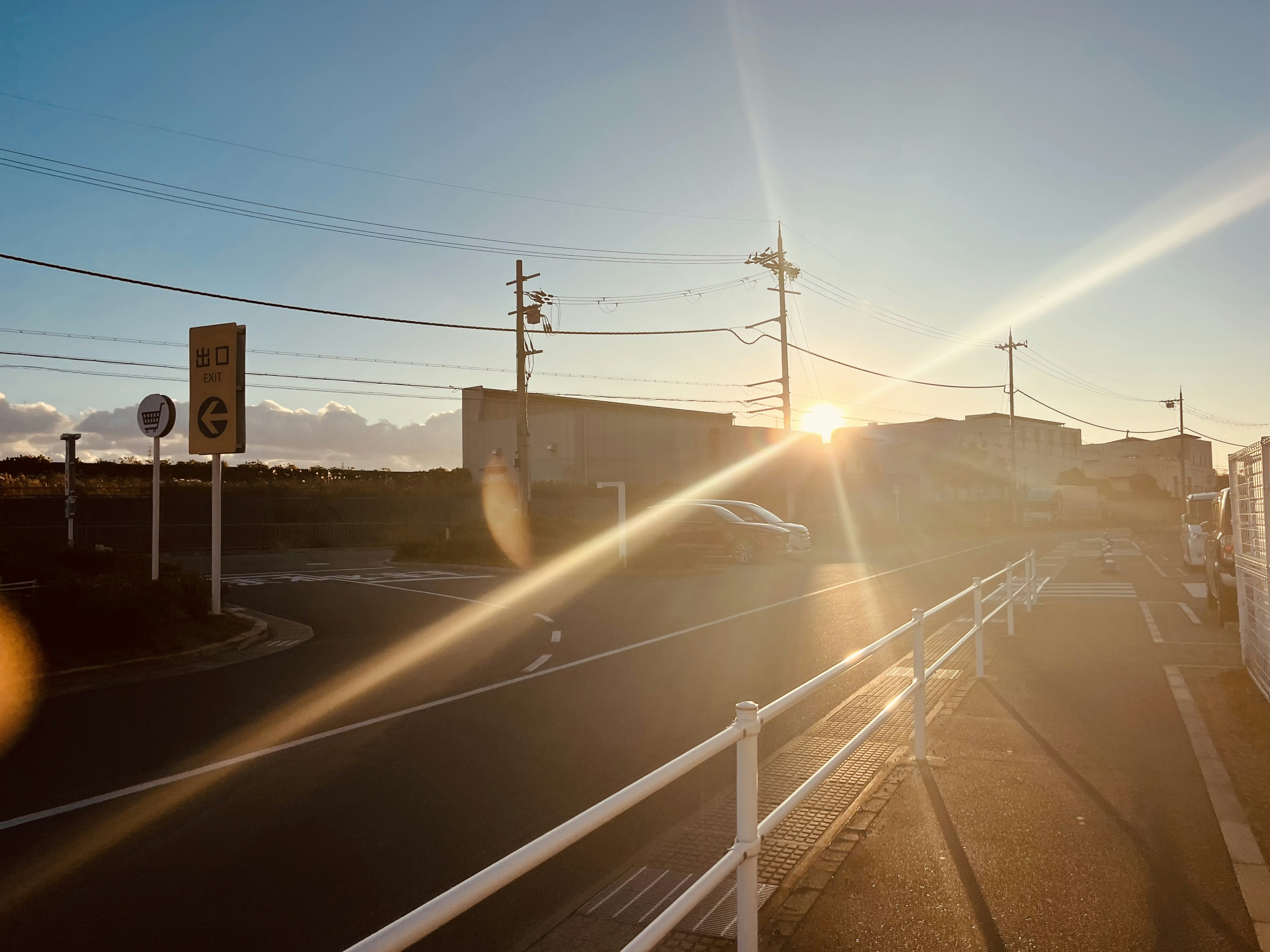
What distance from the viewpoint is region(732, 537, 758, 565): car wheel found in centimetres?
2714

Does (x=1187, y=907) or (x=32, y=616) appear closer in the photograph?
(x=1187, y=907)

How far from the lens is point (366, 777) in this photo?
6.12 meters

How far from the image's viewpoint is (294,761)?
651cm

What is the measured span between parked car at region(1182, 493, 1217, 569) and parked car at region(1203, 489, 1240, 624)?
21.7ft

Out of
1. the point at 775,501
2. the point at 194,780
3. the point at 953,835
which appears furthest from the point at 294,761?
the point at 775,501

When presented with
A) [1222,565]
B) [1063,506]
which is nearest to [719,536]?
[1222,565]

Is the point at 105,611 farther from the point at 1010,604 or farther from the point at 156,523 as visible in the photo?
the point at 1010,604

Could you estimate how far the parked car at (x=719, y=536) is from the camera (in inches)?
1072

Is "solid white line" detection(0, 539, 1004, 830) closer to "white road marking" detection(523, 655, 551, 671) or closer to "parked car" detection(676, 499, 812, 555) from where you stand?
"white road marking" detection(523, 655, 551, 671)

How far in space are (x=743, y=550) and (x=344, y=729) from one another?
20488mm

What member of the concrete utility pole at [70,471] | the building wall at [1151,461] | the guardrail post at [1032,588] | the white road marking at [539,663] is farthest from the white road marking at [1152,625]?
the building wall at [1151,461]

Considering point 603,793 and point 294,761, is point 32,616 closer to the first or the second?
point 294,761

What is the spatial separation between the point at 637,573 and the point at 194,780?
17791 millimetres

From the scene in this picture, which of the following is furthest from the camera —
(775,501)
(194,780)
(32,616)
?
(775,501)
